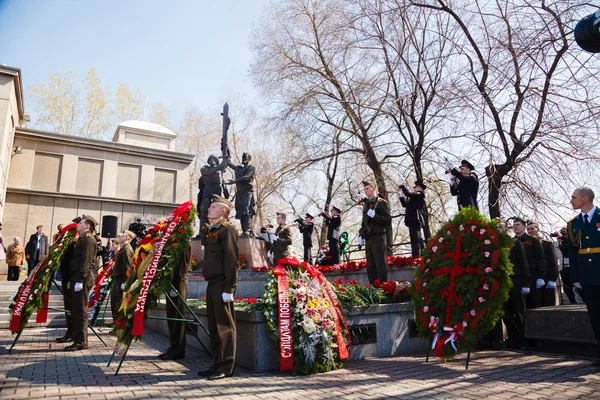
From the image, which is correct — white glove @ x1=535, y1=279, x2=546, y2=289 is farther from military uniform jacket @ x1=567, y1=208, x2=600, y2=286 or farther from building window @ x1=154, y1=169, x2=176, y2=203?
building window @ x1=154, y1=169, x2=176, y2=203

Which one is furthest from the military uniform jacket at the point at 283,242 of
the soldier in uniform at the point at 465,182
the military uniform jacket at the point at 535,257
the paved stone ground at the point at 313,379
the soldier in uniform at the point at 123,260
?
the military uniform jacket at the point at 535,257

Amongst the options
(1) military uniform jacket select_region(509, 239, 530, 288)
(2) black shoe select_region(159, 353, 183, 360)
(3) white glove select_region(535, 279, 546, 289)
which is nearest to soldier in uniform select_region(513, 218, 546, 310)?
(3) white glove select_region(535, 279, 546, 289)

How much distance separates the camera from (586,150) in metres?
8.84

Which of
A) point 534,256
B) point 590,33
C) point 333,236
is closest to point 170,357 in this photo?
point 590,33

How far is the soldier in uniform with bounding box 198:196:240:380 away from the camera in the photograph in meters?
5.43

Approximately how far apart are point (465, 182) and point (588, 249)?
177 inches

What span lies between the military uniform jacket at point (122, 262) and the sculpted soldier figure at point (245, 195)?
20.8 ft

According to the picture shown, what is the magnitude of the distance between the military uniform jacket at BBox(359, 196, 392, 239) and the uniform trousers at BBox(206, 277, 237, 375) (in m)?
3.74

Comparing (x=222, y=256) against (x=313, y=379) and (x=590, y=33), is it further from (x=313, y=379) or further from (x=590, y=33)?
(x=590, y=33)

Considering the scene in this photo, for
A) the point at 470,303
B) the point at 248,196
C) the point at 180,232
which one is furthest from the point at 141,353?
the point at 248,196

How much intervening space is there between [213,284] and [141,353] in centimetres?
259

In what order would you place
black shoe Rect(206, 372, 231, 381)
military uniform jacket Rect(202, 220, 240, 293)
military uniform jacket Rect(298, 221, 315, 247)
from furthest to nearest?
military uniform jacket Rect(298, 221, 315, 247) → military uniform jacket Rect(202, 220, 240, 293) → black shoe Rect(206, 372, 231, 381)

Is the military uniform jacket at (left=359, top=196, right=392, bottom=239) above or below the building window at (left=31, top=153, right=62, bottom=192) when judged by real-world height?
below

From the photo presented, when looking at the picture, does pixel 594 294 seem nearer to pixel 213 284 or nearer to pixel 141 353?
pixel 213 284
